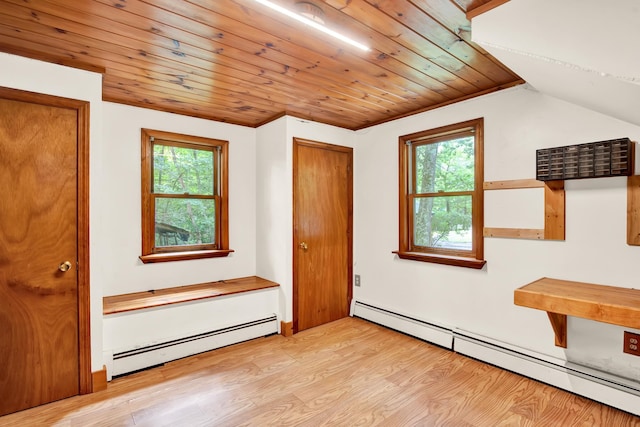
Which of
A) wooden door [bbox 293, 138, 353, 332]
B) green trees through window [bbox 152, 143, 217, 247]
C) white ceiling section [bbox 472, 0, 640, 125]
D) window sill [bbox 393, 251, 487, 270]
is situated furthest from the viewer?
wooden door [bbox 293, 138, 353, 332]

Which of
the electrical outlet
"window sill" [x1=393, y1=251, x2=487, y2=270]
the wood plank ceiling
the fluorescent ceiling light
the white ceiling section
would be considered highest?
the wood plank ceiling

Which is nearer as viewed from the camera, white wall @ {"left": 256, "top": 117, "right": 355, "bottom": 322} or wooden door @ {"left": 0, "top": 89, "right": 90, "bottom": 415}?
wooden door @ {"left": 0, "top": 89, "right": 90, "bottom": 415}

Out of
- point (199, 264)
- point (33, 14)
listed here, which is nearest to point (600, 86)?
point (33, 14)

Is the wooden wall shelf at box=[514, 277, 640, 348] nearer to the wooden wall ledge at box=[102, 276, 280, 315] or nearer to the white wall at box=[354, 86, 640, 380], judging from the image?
the white wall at box=[354, 86, 640, 380]

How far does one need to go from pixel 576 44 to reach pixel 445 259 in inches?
80.4

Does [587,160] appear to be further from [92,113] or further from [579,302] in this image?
[92,113]

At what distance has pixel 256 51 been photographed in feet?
6.76

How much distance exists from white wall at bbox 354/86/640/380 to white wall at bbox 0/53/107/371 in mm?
2668

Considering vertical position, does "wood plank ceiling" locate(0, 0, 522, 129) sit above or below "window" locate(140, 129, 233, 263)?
above

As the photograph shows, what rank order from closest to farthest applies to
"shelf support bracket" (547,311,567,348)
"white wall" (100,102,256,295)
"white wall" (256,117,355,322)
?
"shelf support bracket" (547,311,567,348) → "white wall" (100,102,256,295) → "white wall" (256,117,355,322)

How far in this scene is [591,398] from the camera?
2.20 m

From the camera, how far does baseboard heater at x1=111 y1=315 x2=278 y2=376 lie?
2.62m

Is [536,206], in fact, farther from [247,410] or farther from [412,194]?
[247,410]

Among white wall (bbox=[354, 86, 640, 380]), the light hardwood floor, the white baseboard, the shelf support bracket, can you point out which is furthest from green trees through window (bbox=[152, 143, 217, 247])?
the shelf support bracket
